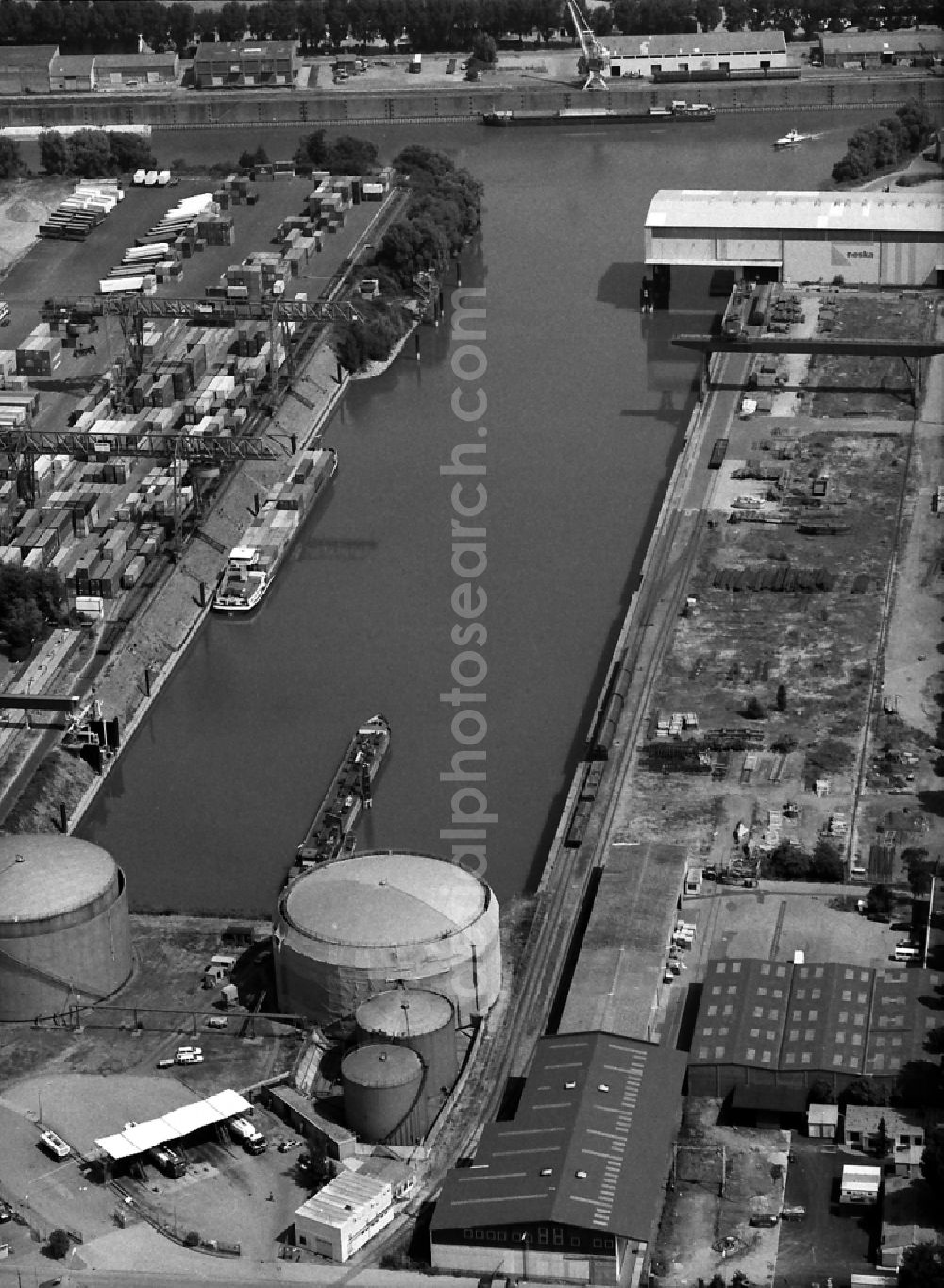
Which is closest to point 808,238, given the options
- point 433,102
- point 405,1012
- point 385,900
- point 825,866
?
point 433,102

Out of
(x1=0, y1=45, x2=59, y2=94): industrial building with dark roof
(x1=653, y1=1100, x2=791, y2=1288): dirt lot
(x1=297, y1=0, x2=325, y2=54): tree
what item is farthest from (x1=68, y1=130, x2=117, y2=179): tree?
(x1=653, y1=1100, x2=791, y2=1288): dirt lot

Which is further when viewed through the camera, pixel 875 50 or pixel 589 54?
pixel 589 54

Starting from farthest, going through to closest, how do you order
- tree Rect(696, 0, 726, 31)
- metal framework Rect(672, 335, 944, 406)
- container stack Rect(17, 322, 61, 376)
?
tree Rect(696, 0, 726, 31) → container stack Rect(17, 322, 61, 376) → metal framework Rect(672, 335, 944, 406)

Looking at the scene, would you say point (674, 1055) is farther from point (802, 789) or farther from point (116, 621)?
point (116, 621)

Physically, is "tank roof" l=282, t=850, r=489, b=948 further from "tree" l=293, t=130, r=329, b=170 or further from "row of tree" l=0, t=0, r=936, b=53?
"row of tree" l=0, t=0, r=936, b=53

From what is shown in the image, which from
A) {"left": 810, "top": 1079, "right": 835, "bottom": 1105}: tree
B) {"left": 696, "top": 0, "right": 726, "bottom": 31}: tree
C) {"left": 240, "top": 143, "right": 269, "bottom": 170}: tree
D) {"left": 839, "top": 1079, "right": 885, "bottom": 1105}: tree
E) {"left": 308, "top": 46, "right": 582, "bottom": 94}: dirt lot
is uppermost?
{"left": 839, "top": 1079, "right": 885, "bottom": 1105}: tree

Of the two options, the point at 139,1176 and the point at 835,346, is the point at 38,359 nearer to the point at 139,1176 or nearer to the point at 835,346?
the point at 835,346
